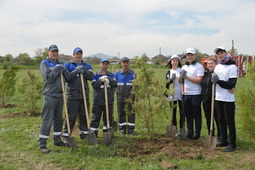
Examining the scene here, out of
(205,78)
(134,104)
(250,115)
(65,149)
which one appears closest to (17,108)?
(65,149)

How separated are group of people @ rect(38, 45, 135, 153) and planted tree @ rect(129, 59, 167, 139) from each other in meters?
0.48

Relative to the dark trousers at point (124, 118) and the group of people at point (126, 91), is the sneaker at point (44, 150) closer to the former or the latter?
the group of people at point (126, 91)

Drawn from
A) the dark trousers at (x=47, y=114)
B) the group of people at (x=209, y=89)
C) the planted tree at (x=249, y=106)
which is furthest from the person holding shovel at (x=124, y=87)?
the planted tree at (x=249, y=106)

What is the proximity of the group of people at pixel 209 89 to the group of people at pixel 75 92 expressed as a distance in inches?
52.0

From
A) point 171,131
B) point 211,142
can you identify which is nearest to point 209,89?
point 211,142

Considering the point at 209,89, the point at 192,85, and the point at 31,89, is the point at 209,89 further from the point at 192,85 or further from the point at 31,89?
the point at 31,89

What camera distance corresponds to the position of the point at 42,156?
17.3 ft

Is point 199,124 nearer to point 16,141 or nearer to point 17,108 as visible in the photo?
point 16,141

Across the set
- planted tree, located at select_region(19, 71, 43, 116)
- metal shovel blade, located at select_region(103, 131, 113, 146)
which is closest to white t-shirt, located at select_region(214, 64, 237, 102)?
→ metal shovel blade, located at select_region(103, 131, 113, 146)

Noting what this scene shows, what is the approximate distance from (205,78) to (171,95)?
3.22 ft

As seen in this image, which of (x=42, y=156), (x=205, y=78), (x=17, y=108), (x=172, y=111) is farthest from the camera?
(x=17, y=108)

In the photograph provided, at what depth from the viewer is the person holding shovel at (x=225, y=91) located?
5.41m

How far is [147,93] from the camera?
6137 millimetres

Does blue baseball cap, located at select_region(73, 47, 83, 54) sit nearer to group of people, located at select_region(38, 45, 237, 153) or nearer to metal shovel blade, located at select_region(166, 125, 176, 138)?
group of people, located at select_region(38, 45, 237, 153)
